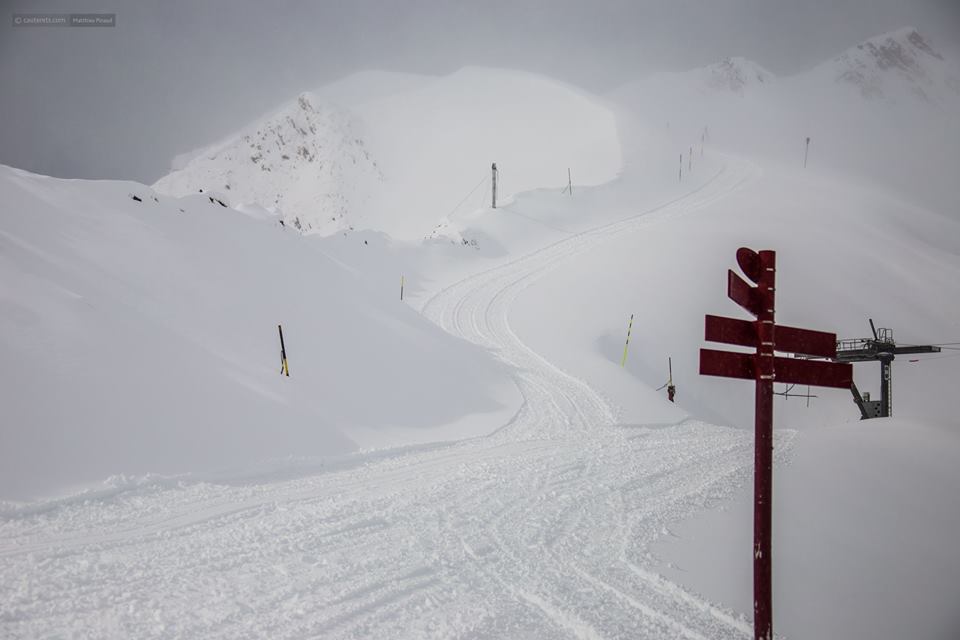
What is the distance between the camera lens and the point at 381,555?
5.55 m

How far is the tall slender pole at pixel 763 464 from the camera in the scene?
13.7 ft

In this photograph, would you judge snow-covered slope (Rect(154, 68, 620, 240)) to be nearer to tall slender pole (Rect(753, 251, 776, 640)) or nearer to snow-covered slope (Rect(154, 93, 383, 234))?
snow-covered slope (Rect(154, 93, 383, 234))

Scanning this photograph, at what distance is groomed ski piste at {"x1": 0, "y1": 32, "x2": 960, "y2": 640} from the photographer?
15.6ft

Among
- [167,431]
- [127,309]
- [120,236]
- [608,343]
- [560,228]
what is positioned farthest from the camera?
[560,228]

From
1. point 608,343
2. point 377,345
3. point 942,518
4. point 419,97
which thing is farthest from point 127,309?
point 419,97

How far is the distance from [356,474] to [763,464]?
19.7ft

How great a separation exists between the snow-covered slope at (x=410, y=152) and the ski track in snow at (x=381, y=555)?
45.2 meters

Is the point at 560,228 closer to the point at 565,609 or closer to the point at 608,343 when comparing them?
the point at 608,343

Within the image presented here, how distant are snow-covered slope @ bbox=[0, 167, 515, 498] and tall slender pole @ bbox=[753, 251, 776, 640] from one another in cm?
682

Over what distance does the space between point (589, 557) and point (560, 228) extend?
38.5 meters

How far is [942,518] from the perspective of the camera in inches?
285

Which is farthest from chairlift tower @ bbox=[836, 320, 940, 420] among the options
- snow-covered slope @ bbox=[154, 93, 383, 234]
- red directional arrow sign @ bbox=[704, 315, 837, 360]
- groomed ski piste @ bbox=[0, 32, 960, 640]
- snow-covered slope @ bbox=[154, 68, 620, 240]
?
snow-covered slope @ bbox=[154, 93, 383, 234]

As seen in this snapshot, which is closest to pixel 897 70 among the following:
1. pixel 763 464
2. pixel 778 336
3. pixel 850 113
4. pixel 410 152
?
pixel 850 113

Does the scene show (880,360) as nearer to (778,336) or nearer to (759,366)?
(778,336)
